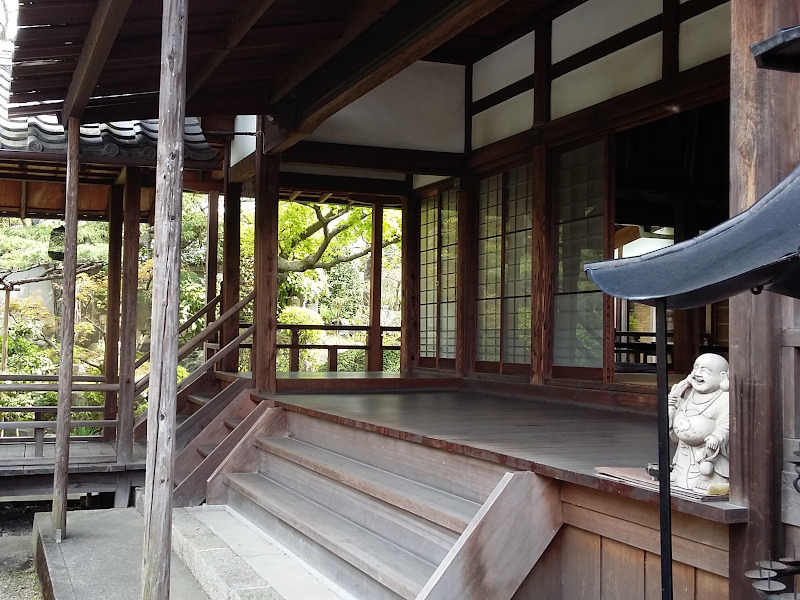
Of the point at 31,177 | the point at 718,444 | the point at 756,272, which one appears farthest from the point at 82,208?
the point at 756,272

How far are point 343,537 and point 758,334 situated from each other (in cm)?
234

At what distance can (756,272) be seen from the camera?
1.69m

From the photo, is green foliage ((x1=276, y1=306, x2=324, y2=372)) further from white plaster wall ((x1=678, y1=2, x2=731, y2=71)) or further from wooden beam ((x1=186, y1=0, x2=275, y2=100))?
white plaster wall ((x1=678, y1=2, x2=731, y2=71))

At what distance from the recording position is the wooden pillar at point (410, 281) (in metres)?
8.89

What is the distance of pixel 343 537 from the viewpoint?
409 cm

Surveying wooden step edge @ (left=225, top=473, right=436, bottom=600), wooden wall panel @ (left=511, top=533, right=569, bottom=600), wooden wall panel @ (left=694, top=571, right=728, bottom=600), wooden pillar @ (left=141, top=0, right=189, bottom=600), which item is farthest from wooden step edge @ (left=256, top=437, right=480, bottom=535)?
wooden pillar @ (left=141, top=0, right=189, bottom=600)

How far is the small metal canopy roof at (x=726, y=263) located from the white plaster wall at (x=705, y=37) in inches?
131

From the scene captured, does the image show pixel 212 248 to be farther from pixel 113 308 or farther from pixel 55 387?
pixel 55 387

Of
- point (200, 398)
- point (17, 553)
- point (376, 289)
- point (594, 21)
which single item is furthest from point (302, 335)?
point (594, 21)

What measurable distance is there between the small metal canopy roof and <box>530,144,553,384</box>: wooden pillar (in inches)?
175

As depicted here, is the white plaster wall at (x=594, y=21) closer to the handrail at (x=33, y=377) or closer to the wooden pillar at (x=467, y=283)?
the wooden pillar at (x=467, y=283)

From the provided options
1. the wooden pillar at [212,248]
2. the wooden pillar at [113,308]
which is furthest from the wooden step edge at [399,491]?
the wooden pillar at [212,248]

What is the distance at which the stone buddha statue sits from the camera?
2.59m

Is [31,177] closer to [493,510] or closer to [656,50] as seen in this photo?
[656,50]
